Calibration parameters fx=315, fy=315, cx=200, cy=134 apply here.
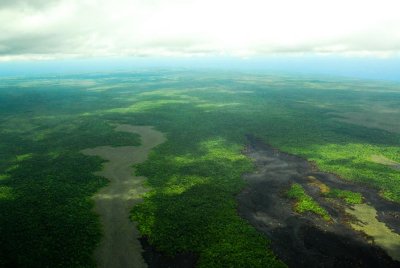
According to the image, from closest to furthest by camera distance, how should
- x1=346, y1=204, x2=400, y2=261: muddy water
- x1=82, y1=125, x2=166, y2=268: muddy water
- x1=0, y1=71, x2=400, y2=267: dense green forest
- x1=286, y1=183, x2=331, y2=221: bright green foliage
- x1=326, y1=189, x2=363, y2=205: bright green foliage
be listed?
x1=82, y1=125, x2=166, y2=268: muddy water
x1=0, y1=71, x2=400, y2=267: dense green forest
x1=346, y1=204, x2=400, y2=261: muddy water
x1=286, y1=183, x2=331, y2=221: bright green foliage
x1=326, y1=189, x2=363, y2=205: bright green foliage

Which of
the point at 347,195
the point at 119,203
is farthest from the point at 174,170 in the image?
the point at 347,195

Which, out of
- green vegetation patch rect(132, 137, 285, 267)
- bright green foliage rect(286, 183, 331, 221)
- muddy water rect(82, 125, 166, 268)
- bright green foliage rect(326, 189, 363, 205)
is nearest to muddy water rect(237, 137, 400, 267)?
bright green foliage rect(286, 183, 331, 221)

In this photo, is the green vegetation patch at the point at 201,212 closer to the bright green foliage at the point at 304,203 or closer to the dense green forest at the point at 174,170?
the dense green forest at the point at 174,170

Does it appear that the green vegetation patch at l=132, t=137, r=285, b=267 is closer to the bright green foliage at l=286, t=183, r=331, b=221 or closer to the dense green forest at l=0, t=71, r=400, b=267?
the dense green forest at l=0, t=71, r=400, b=267

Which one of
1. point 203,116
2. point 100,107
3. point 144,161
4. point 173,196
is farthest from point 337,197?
point 100,107

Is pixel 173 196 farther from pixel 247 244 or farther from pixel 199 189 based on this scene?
pixel 247 244

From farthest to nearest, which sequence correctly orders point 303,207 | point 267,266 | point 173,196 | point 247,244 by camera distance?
point 173,196 → point 303,207 → point 247,244 → point 267,266

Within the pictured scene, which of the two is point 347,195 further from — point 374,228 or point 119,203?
point 119,203

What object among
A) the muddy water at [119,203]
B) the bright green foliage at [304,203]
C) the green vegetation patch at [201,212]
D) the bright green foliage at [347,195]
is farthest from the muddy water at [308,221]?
the muddy water at [119,203]
